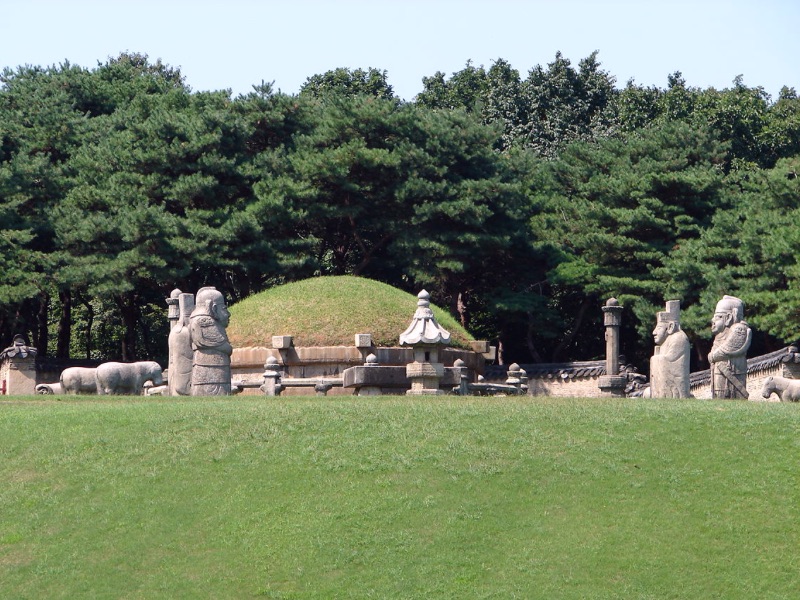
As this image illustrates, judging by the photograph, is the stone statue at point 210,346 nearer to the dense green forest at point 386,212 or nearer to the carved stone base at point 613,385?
the carved stone base at point 613,385

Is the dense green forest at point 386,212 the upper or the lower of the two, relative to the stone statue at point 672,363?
upper

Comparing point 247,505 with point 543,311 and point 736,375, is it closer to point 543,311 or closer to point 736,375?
point 736,375

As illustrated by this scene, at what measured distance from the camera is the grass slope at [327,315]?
33.8 meters

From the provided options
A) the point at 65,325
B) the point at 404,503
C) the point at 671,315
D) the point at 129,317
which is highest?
the point at 129,317

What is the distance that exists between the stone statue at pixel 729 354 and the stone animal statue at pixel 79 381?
14.0 metres

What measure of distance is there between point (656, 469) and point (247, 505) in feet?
19.5

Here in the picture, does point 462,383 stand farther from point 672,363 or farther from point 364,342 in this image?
point 672,363

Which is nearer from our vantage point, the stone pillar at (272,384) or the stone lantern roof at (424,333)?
the stone lantern roof at (424,333)

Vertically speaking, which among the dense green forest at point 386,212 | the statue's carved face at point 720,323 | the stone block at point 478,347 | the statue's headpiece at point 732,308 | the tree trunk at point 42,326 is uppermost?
the dense green forest at point 386,212

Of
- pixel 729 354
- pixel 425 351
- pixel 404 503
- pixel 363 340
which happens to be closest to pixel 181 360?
pixel 425 351

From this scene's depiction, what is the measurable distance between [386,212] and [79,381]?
17130 mm

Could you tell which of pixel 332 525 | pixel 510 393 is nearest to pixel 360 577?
pixel 332 525

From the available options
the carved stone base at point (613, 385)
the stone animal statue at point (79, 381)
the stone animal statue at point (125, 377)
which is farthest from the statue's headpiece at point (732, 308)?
the stone animal statue at point (79, 381)

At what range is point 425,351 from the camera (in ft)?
95.9
